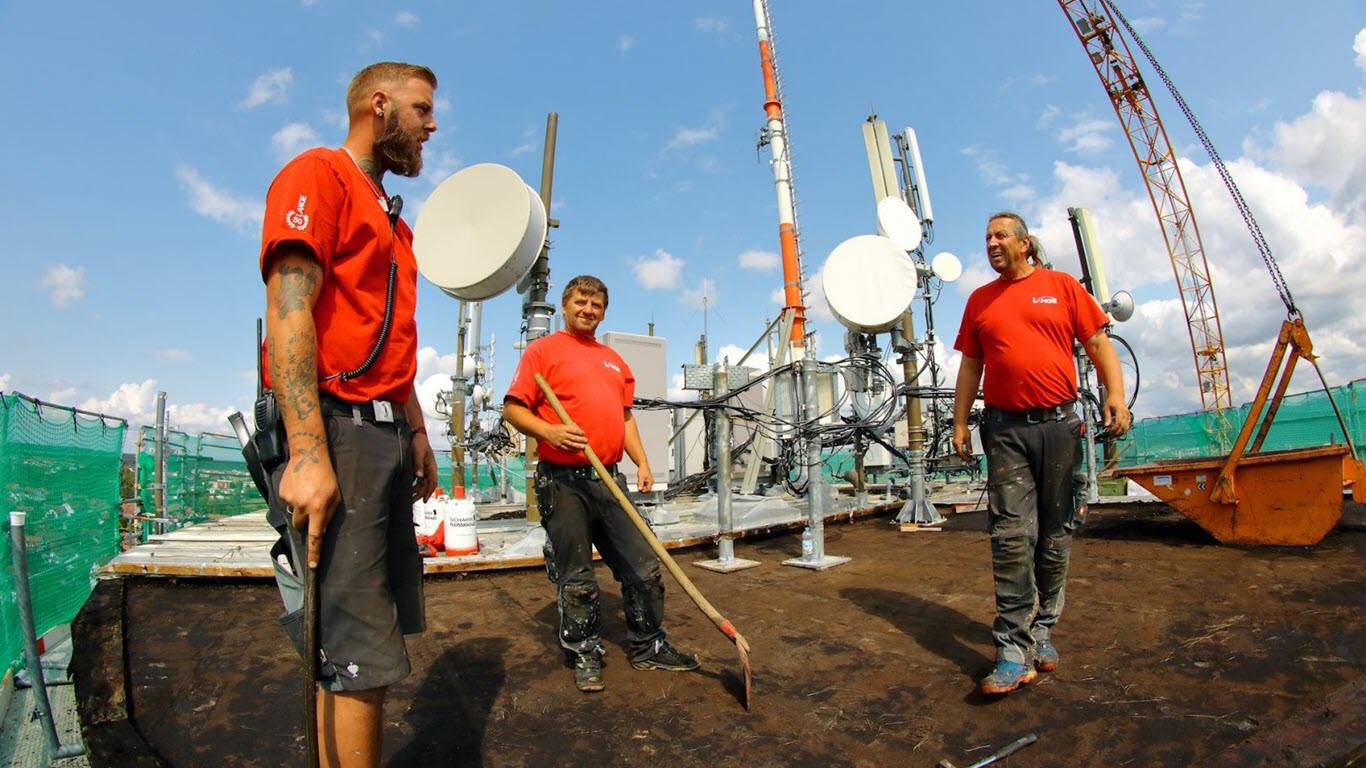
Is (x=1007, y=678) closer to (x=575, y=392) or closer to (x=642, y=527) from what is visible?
(x=642, y=527)

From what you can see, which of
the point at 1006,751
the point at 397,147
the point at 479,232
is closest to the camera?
the point at 397,147

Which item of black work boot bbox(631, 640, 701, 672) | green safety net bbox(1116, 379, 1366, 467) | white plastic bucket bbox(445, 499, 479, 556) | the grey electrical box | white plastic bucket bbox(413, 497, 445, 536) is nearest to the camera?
black work boot bbox(631, 640, 701, 672)

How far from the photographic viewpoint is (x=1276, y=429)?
1191cm

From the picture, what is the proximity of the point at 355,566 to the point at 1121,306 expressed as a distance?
9.64m

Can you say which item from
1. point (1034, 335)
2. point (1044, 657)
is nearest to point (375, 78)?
point (1034, 335)

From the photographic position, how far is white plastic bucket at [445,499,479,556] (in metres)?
5.44

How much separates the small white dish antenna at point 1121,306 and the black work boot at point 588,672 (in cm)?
839

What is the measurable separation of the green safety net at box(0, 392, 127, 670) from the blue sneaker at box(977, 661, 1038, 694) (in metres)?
4.19

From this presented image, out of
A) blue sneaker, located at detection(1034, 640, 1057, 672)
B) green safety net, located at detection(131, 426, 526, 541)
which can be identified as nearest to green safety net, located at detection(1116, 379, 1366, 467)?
blue sneaker, located at detection(1034, 640, 1057, 672)

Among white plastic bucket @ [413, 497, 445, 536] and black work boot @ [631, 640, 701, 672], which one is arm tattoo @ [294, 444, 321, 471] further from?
white plastic bucket @ [413, 497, 445, 536]

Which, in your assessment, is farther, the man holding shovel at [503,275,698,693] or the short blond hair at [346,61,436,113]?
the man holding shovel at [503,275,698,693]

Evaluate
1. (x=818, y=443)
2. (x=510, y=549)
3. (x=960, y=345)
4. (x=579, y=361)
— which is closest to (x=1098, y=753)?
(x=960, y=345)

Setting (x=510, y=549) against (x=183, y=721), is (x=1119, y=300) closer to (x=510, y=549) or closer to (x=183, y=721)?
(x=510, y=549)

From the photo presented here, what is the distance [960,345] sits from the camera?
327 centimetres
